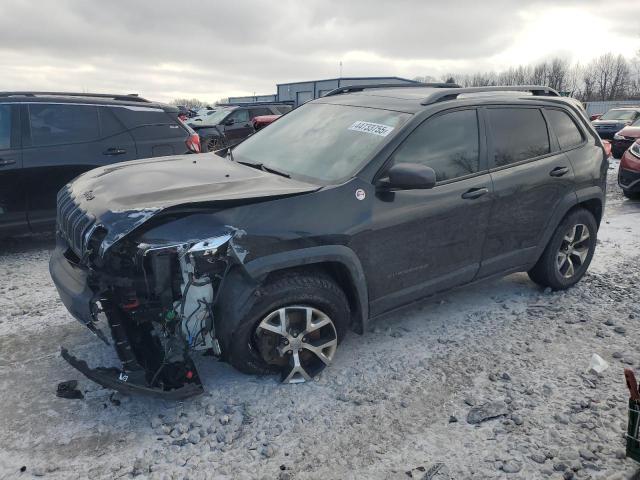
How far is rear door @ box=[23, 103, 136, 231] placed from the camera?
5375mm

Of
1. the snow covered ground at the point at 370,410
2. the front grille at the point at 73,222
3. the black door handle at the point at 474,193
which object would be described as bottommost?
the snow covered ground at the point at 370,410

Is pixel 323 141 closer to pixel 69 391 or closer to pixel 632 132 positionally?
pixel 69 391

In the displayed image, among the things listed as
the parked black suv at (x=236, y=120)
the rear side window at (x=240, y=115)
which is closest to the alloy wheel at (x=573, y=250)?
the parked black suv at (x=236, y=120)

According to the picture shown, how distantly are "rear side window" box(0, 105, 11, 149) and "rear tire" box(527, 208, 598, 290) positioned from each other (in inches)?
220

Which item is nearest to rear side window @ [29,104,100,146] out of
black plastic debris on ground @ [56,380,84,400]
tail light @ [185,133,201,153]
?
tail light @ [185,133,201,153]

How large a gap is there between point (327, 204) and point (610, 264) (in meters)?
3.96

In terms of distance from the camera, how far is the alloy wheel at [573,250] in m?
4.52

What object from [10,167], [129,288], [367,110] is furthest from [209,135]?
[129,288]

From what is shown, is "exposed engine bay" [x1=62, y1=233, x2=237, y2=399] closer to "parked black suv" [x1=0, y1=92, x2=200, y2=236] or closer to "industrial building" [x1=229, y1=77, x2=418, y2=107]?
"parked black suv" [x1=0, y1=92, x2=200, y2=236]

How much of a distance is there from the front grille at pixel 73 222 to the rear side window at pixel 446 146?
196 cm

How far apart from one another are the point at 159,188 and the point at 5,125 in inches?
138

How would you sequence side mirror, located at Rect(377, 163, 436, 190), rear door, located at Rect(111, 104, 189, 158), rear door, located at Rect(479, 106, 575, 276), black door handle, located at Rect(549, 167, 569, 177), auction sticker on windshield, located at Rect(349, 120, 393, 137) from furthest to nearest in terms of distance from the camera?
1. rear door, located at Rect(111, 104, 189, 158)
2. black door handle, located at Rect(549, 167, 569, 177)
3. rear door, located at Rect(479, 106, 575, 276)
4. auction sticker on windshield, located at Rect(349, 120, 393, 137)
5. side mirror, located at Rect(377, 163, 436, 190)

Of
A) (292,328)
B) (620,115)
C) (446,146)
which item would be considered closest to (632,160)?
(446,146)

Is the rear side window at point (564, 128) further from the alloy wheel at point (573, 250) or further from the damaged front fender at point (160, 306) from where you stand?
the damaged front fender at point (160, 306)
